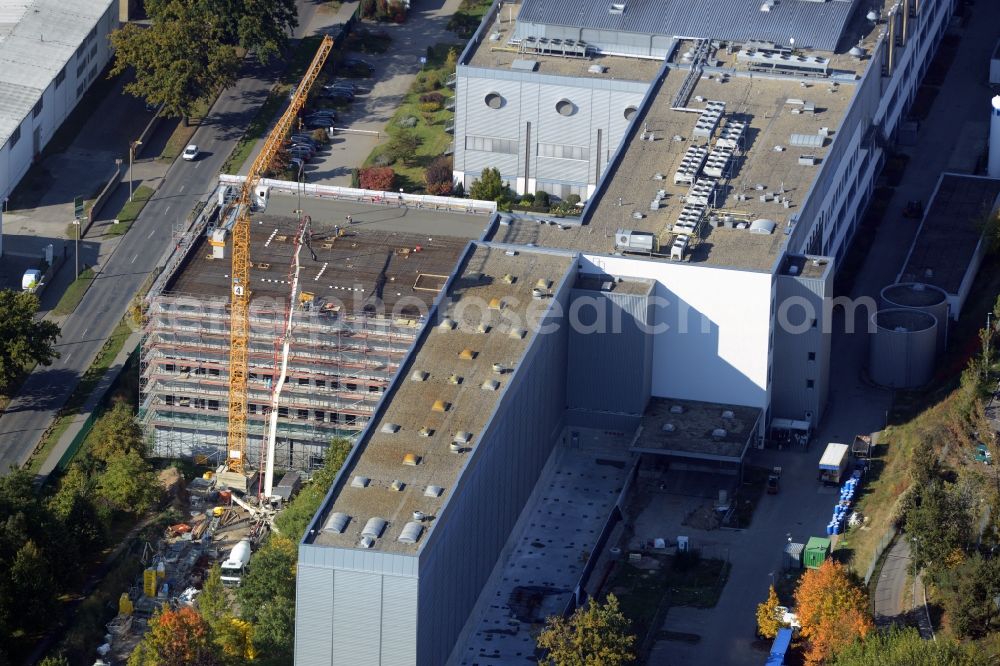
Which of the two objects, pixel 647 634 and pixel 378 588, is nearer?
pixel 378 588

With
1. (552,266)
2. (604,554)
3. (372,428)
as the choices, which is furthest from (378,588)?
(552,266)

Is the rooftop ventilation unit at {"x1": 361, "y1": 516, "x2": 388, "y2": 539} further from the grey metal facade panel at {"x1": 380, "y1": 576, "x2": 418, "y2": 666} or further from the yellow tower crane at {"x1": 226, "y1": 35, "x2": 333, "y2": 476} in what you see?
the yellow tower crane at {"x1": 226, "y1": 35, "x2": 333, "y2": 476}

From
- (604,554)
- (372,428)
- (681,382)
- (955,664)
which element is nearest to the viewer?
(955,664)

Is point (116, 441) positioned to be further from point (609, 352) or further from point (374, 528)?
point (374, 528)

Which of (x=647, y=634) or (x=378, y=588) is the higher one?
(x=378, y=588)

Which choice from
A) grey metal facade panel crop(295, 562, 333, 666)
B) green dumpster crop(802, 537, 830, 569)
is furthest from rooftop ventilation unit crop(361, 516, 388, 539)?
green dumpster crop(802, 537, 830, 569)

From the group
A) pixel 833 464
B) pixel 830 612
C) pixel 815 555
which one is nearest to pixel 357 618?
pixel 830 612

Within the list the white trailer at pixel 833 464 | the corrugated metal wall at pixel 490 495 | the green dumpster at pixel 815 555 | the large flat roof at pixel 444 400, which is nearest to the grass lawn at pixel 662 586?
the green dumpster at pixel 815 555

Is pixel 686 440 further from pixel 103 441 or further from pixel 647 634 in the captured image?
pixel 103 441
